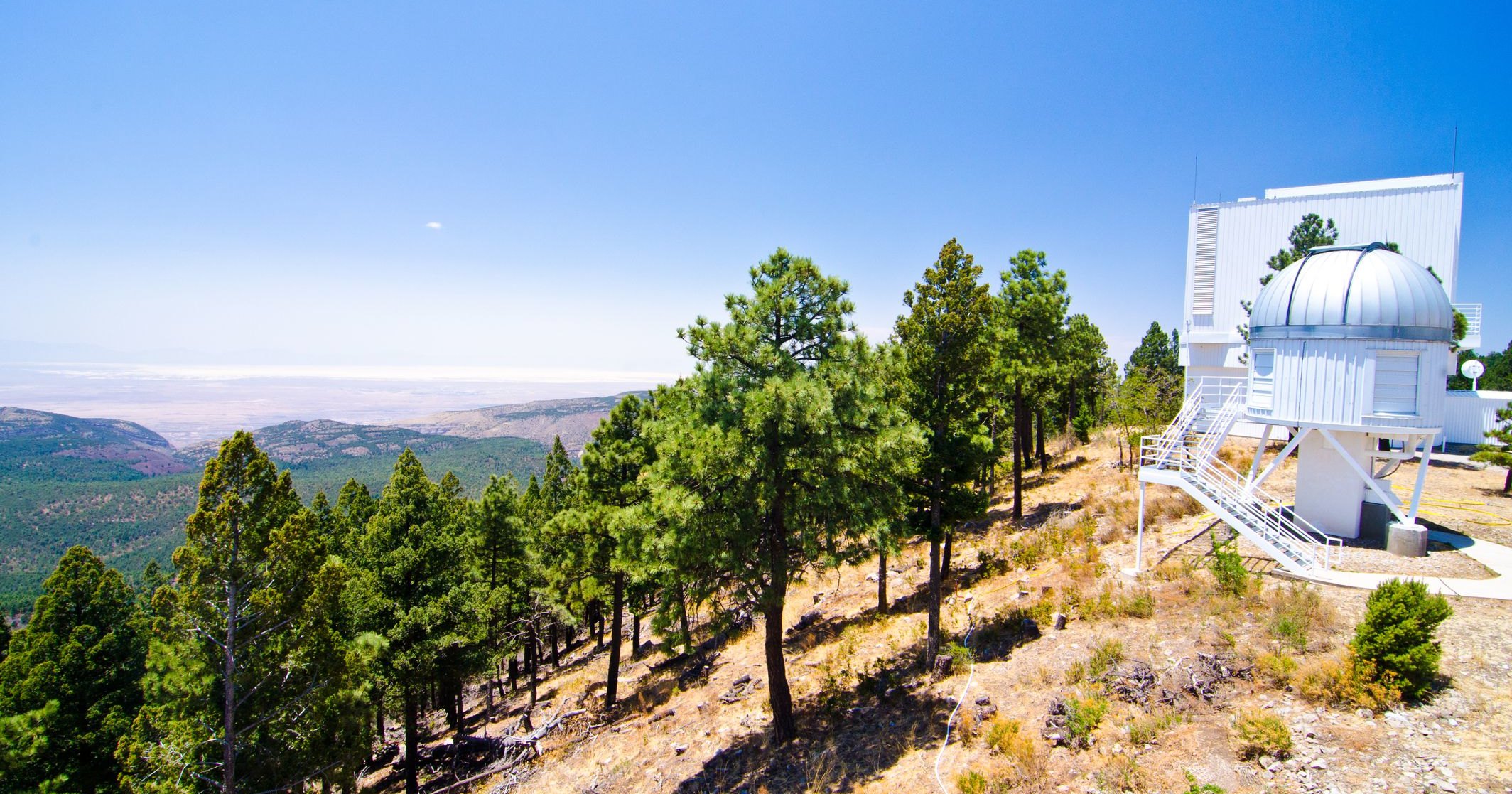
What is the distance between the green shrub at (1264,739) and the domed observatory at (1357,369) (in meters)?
8.52

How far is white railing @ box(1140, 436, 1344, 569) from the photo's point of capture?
520 inches

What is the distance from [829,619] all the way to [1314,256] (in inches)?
647

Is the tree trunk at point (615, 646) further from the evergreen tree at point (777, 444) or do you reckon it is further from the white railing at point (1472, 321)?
the white railing at point (1472, 321)

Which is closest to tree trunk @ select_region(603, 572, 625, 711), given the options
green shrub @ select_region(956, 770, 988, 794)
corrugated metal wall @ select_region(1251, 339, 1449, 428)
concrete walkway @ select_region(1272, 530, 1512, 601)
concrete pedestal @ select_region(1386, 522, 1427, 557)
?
Result: green shrub @ select_region(956, 770, 988, 794)

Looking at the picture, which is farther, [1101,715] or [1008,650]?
[1008,650]

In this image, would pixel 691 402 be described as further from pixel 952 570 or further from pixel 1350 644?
pixel 952 570

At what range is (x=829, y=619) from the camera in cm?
2017

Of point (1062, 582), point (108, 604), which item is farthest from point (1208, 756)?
point (108, 604)

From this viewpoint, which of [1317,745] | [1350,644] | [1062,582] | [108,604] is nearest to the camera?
[1317,745]

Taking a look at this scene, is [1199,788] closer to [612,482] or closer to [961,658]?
[961,658]

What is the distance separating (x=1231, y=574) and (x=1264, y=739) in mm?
5879

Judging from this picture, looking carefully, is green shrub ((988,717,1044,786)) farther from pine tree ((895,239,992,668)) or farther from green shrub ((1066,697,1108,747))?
pine tree ((895,239,992,668))

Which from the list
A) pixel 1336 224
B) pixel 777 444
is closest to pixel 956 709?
pixel 777 444

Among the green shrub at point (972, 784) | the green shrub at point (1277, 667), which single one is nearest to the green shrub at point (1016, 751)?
the green shrub at point (972, 784)
